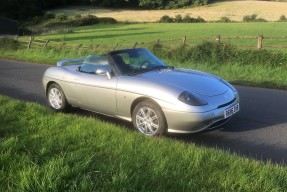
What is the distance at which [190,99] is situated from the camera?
19.1 ft

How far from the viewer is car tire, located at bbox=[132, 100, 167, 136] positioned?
5.98m

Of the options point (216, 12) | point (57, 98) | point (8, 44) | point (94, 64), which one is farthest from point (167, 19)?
point (94, 64)

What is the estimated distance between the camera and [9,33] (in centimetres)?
6506

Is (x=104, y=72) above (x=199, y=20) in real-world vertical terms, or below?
above

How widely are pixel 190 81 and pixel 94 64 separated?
6.35 ft

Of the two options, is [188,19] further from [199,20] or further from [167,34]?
[167,34]

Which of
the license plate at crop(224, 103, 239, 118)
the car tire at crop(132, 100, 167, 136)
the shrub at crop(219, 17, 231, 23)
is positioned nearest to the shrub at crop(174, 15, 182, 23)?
the shrub at crop(219, 17, 231, 23)

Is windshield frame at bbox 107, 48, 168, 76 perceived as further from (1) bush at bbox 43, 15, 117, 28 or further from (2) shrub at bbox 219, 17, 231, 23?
(1) bush at bbox 43, 15, 117, 28

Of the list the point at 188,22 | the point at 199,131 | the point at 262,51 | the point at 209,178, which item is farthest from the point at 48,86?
the point at 188,22

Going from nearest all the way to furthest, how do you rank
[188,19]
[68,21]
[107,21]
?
1. [188,19]
2. [68,21]
3. [107,21]

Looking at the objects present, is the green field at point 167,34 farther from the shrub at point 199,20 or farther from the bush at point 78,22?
the bush at point 78,22

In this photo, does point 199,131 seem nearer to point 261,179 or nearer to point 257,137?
point 257,137

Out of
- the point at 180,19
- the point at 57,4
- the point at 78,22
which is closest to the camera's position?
the point at 180,19

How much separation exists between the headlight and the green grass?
0.69 metres
